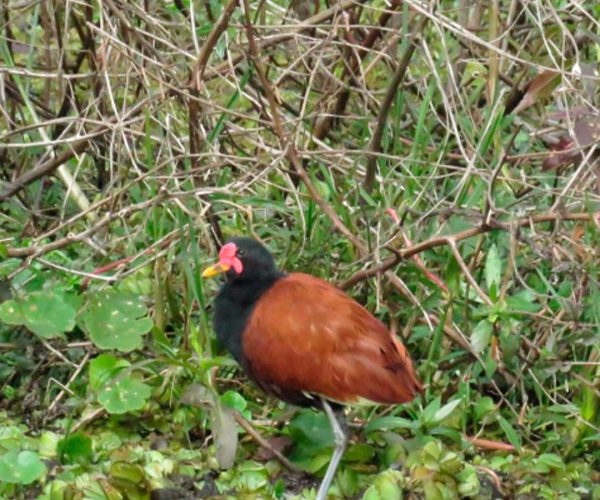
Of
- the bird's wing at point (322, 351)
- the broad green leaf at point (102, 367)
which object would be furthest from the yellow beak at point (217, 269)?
the broad green leaf at point (102, 367)

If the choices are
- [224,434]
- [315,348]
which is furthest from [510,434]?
[224,434]

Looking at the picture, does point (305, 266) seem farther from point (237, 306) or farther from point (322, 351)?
point (322, 351)

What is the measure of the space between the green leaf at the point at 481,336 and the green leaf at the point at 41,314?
4.28 ft

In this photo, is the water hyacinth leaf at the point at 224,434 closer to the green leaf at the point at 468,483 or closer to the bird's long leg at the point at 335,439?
the bird's long leg at the point at 335,439

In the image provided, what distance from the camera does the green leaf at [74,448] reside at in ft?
14.6

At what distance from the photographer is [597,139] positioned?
386 cm

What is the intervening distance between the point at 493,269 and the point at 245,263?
0.82 m

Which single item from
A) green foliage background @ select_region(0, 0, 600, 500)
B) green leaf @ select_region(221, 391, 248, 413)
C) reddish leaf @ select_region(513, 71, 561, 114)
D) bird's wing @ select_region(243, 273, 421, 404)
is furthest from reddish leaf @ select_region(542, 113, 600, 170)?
green leaf @ select_region(221, 391, 248, 413)

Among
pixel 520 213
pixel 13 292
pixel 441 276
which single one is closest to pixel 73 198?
pixel 13 292

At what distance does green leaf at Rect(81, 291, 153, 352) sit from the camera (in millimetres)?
4715

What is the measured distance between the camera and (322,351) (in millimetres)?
4418

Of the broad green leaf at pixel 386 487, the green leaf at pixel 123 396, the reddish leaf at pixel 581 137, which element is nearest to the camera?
the reddish leaf at pixel 581 137

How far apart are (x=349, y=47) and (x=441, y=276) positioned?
3.19ft

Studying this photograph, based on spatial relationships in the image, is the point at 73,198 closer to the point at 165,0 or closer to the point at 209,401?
the point at 165,0
